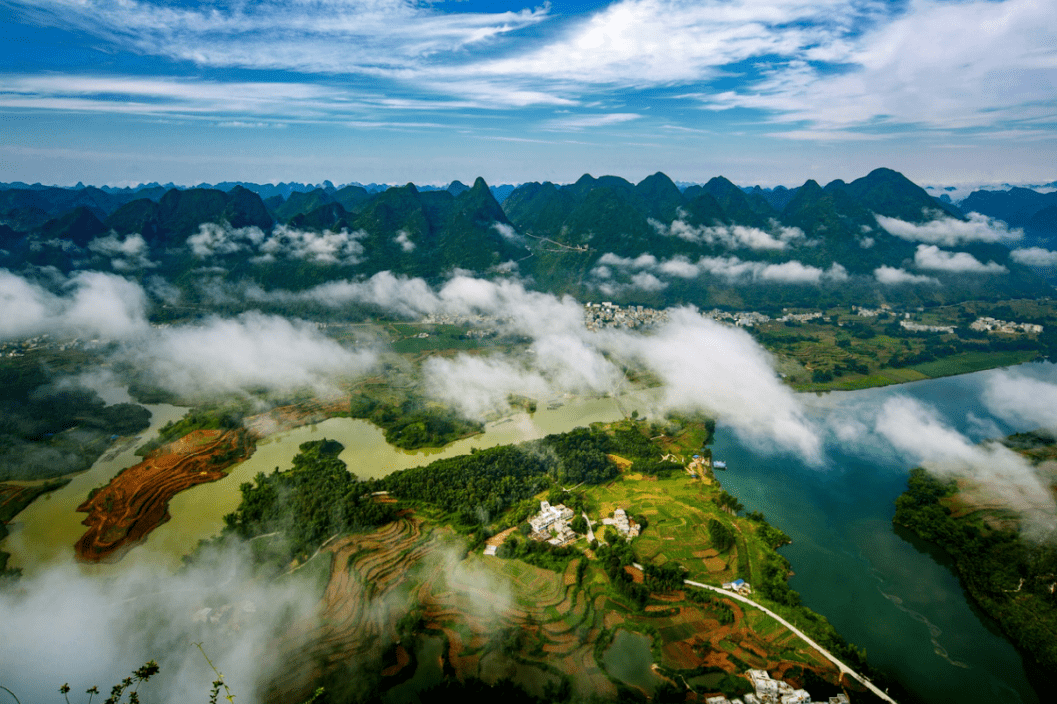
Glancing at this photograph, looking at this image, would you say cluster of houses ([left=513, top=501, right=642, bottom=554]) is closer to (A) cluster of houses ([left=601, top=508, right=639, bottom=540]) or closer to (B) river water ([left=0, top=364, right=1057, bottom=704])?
(A) cluster of houses ([left=601, top=508, right=639, bottom=540])

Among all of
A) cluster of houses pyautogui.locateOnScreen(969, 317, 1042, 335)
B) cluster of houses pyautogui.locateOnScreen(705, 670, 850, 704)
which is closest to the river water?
cluster of houses pyautogui.locateOnScreen(705, 670, 850, 704)

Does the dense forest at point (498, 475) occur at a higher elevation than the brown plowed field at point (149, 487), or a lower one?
higher

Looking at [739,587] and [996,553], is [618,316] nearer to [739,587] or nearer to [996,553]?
[996,553]

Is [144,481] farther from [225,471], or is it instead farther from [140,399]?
[140,399]

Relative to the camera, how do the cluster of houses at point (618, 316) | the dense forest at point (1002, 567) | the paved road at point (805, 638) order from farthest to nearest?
1. the cluster of houses at point (618, 316)
2. the dense forest at point (1002, 567)
3. the paved road at point (805, 638)

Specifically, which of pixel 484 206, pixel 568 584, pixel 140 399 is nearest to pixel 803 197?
pixel 484 206

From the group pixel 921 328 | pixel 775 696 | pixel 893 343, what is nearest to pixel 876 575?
pixel 775 696

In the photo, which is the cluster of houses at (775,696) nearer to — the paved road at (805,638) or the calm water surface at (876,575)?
the paved road at (805,638)

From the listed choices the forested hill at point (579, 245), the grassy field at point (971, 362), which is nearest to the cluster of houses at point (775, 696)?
the grassy field at point (971, 362)
